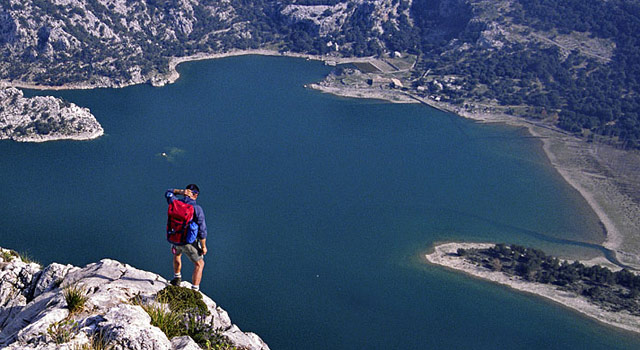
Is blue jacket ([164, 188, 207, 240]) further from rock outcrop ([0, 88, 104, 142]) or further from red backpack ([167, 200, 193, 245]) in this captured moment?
rock outcrop ([0, 88, 104, 142])

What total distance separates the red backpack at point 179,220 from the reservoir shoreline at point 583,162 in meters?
65.0

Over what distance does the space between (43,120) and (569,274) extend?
3139 inches

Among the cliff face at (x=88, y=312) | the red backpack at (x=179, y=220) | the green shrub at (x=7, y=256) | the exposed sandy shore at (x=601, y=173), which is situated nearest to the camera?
the cliff face at (x=88, y=312)

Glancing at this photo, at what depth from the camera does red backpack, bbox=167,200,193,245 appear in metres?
16.9

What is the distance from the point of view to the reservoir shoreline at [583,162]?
74.8 metres

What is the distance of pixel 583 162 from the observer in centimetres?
9594

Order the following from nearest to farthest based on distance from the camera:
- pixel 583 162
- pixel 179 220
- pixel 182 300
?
pixel 182 300, pixel 179 220, pixel 583 162

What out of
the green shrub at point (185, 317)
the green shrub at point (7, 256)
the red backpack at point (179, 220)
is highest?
the red backpack at point (179, 220)

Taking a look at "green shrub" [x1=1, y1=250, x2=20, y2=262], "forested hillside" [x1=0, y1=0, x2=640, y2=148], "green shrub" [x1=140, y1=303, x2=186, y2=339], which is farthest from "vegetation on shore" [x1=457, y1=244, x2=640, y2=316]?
"green shrub" [x1=140, y1=303, x2=186, y2=339]

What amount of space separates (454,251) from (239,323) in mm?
27083

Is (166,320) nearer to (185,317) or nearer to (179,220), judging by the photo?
(185,317)

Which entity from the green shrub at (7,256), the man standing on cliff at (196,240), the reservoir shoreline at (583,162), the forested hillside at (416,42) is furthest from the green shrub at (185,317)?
the forested hillside at (416,42)

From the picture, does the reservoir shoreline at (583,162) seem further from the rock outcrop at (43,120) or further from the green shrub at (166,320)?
the green shrub at (166,320)

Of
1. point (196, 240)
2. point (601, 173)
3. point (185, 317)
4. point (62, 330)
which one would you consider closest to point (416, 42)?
point (601, 173)
